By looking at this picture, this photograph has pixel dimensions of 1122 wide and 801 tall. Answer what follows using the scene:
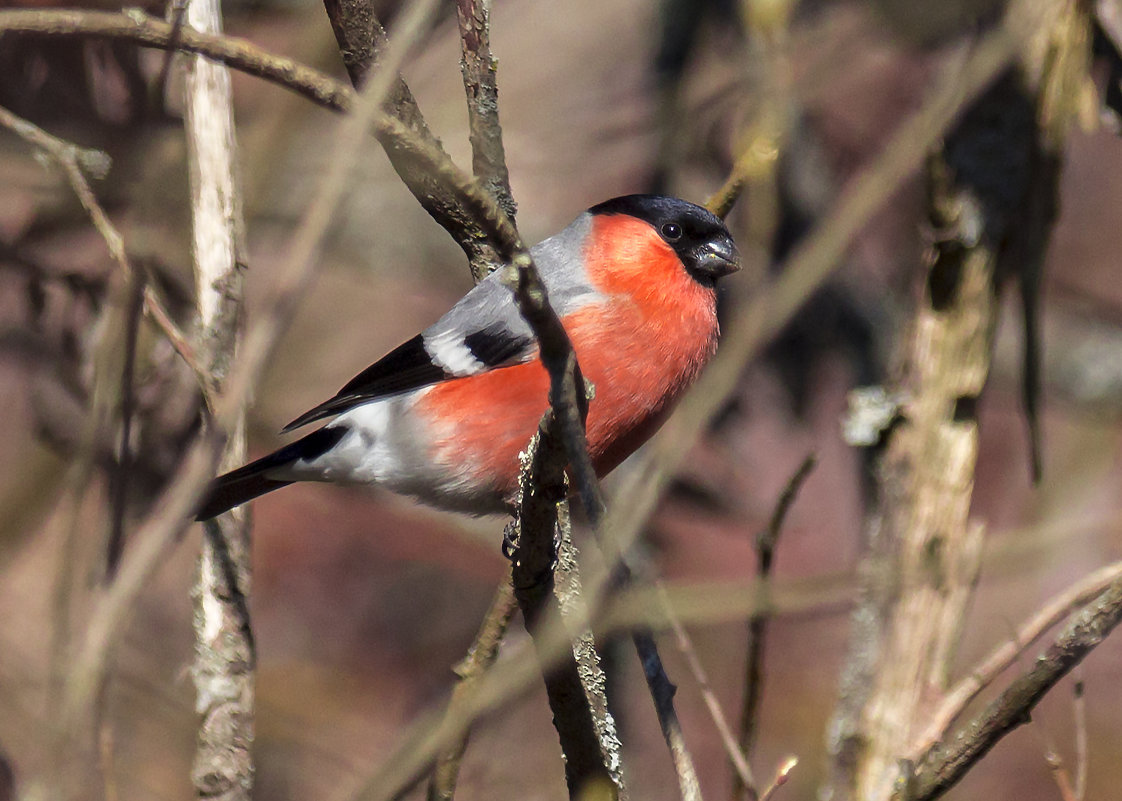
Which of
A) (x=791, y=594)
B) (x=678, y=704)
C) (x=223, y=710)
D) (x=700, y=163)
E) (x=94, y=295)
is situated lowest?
(x=791, y=594)

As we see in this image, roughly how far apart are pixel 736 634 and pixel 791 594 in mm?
3688

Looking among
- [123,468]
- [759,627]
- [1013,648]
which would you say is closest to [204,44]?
[123,468]

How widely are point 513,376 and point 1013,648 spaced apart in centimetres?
127

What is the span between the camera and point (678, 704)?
5.29 m

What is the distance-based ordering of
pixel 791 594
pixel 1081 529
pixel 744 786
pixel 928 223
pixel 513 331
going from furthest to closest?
pixel 928 223 → pixel 513 331 → pixel 744 786 → pixel 1081 529 → pixel 791 594

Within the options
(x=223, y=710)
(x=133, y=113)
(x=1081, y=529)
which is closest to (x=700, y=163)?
(x=133, y=113)

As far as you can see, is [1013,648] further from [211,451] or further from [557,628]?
[211,451]

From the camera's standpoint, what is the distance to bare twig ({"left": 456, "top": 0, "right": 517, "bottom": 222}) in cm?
219

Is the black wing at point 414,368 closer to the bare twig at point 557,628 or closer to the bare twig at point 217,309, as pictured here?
the bare twig at point 217,309

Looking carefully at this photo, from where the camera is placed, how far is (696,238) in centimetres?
311

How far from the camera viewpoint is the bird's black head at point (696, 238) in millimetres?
3080

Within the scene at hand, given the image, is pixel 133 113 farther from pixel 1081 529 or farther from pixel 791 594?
pixel 1081 529

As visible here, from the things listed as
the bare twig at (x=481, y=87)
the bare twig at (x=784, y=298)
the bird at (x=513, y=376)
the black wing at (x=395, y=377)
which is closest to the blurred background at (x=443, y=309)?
the bare twig at (x=784, y=298)

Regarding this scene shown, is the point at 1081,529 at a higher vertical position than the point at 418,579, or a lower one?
lower
